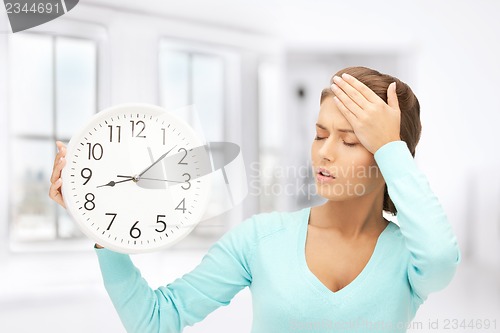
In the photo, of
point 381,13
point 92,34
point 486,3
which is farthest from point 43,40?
point 486,3

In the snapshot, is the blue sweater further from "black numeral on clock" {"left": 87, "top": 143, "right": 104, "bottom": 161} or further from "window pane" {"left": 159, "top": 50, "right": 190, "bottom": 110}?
"window pane" {"left": 159, "top": 50, "right": 190, "bottom": 110}

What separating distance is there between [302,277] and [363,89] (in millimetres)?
335

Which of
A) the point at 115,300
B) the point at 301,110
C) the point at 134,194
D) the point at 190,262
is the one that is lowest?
the point at 190,262

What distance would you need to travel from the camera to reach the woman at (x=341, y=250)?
3.17ft

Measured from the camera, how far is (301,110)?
2.41 meters

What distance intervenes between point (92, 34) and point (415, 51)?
1.21 m

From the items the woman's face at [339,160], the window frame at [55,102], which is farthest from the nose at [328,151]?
the window frame at [55,102]

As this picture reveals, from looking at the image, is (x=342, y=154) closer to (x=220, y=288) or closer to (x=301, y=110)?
(x=220, y=288)

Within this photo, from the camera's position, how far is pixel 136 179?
1.05m

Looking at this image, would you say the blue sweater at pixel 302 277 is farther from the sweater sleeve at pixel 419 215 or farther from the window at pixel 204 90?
the window at pixel 204 90

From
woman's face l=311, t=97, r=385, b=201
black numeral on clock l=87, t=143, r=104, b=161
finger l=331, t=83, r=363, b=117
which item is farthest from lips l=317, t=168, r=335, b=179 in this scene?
black numeral on clock l=87, t=143, r=104, b=161

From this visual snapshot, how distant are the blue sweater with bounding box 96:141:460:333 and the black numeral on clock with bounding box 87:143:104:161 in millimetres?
159

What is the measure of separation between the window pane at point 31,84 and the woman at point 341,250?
1.25 m

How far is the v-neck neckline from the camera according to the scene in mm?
1031
